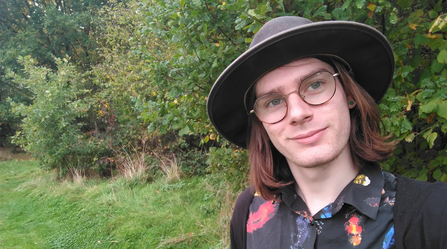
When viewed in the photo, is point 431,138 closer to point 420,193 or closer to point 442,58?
point 442,58

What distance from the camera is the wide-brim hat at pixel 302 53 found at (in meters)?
1.14

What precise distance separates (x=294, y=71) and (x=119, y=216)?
5159mm

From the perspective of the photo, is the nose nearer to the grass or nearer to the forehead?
the forehead

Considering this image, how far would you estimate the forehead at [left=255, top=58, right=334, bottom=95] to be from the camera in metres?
1.24

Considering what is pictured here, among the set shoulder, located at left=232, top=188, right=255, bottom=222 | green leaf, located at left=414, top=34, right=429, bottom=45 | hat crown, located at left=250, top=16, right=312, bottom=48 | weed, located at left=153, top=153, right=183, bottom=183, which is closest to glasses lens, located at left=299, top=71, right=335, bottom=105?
hat crown, located at left=250, top=16, right=312, bottom=48

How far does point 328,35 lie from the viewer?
116 centimetres

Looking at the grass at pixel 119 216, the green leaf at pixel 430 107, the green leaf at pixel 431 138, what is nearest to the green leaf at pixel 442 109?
the green leaf at pixel 430 107

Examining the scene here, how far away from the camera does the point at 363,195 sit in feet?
3.66

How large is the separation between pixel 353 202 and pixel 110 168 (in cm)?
933

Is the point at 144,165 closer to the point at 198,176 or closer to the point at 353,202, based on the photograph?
the point at 198,176

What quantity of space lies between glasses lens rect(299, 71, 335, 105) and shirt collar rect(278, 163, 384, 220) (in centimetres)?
37

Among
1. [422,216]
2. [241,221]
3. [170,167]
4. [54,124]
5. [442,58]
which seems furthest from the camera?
[54,124]

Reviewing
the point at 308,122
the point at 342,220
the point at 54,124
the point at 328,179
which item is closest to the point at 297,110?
the point at 308,122

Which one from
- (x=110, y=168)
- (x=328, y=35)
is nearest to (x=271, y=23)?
(x=328, y=35)
